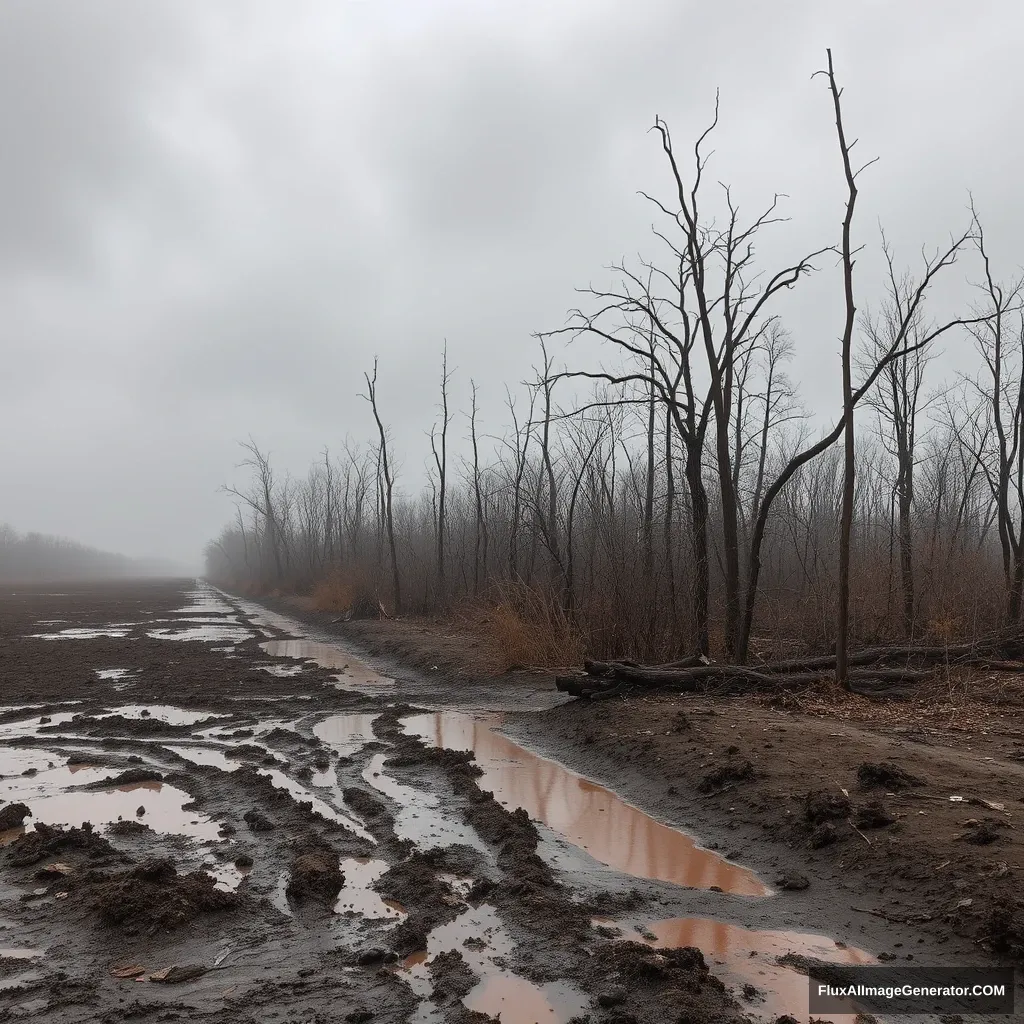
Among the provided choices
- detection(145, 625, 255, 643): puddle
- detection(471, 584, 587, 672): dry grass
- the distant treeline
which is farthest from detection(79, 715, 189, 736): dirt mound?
the distant treeline

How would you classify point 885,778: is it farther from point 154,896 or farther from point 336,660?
point 336,660

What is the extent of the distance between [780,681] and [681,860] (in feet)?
16.0

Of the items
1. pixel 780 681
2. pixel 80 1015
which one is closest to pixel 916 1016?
pixel 80 1015

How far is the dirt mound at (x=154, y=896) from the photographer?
3.74 meters

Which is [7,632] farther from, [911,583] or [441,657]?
[911,583]

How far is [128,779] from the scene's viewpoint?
6543 mm

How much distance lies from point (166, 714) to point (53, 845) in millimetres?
5194

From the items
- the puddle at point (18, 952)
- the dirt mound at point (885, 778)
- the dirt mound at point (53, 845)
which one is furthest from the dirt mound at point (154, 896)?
the dirt mound at point (885, 778)

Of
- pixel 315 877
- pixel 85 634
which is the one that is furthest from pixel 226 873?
pixel 85 634

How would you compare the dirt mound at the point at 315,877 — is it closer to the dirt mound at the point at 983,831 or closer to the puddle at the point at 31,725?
the dirt mound at the point at 983,831

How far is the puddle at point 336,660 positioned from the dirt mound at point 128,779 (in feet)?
17.6

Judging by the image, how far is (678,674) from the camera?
9.72m

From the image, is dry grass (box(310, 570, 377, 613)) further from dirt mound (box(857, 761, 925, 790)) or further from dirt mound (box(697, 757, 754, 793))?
dirt mound (box(857, 761, 925, 790))

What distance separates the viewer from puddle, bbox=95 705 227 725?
365 inches
